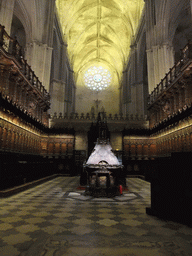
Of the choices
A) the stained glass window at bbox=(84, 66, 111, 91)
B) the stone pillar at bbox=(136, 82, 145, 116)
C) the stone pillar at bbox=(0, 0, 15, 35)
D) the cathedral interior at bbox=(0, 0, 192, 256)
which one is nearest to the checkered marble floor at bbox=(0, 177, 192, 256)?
the cathedral interior at bbox=(0, 0, 192, 256)

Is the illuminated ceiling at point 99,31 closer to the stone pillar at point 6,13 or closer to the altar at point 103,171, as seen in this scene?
the stone pillar at point 6,13

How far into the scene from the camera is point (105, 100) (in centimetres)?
3656

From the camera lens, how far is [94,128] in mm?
17656

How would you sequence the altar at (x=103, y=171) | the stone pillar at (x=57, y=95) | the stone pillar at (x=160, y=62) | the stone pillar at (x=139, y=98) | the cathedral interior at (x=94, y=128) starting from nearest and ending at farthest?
1. the cathedral interior at (x=94, y=128)
2. the altar at (x=103, y=171)
3. the stone pillar at (x=160, y=62)
4. the stone pillar at (x=57, y=95)
5. the stone pillar at (x=139, y=98)

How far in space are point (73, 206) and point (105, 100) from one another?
33.3m

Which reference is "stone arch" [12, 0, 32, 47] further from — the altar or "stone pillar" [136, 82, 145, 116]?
the altar

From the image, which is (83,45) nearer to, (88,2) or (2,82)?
(88,2)

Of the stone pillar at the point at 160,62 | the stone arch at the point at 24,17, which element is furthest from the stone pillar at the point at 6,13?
the stone pillar at the point at 160,62

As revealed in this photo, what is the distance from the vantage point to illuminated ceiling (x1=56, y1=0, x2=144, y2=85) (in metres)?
25.2

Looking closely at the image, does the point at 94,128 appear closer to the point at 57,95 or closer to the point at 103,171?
the point at 57,95

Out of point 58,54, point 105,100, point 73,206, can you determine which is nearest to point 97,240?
point 73,206

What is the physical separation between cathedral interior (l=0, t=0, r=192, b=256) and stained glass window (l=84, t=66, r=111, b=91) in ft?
0.71

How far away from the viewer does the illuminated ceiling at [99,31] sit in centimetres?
2520

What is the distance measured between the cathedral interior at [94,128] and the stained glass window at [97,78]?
215mm
